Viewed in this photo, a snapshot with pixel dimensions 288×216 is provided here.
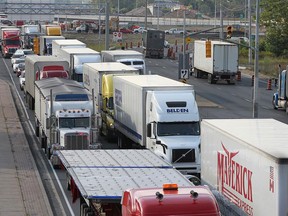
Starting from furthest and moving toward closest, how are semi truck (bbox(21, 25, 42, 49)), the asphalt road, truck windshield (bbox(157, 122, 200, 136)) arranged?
semi truck (bbox(21, 25, 42, 49)) < truck windshield (bbox(157, 122, 200, 136)) < the asphalt road

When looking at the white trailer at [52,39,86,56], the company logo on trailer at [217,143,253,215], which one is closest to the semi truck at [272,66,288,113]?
the white trailer at [52,39,86,56]

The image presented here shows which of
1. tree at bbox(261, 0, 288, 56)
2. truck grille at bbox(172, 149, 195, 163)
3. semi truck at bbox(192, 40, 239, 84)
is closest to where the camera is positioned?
truck grille at bbox(172, 149, 195, 163)

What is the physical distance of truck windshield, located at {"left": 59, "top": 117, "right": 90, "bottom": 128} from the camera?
3919 centimetres

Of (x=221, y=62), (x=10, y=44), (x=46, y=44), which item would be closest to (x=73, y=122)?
(x=221, y=62)

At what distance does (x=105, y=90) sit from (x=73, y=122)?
7233 mm

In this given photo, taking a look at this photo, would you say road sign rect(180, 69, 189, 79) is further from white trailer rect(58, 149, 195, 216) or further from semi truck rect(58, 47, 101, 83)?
white trailer rect(58, 149, 195, 216)

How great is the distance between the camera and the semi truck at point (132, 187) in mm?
19062

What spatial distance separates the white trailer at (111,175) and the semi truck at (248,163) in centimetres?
123

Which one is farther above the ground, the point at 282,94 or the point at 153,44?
the point at 153,44

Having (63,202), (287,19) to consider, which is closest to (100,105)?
(63,202)

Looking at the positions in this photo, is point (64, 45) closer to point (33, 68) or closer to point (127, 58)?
point (127, 58)

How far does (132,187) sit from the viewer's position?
2280cm

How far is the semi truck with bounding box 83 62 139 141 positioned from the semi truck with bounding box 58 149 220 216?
55.6 feet

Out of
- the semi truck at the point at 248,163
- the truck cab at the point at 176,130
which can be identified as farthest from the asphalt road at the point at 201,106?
the semi truck at the point at 248,163
